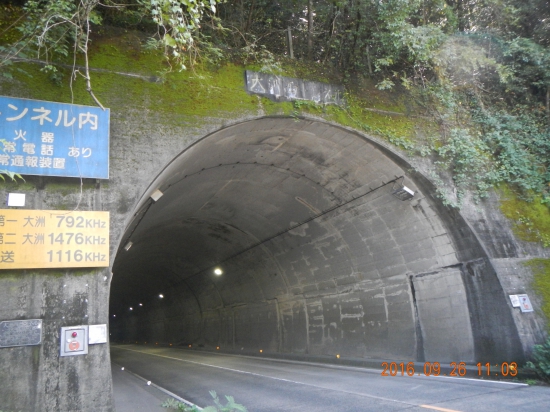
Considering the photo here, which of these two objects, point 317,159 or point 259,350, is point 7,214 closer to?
point 317,159

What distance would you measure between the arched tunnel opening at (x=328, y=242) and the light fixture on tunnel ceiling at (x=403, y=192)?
8cm

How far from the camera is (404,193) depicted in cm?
1000

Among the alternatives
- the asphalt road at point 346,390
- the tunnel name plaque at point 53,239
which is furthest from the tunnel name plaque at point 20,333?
the asphalt road at point 346,390

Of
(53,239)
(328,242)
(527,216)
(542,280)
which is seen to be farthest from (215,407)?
(527,216)

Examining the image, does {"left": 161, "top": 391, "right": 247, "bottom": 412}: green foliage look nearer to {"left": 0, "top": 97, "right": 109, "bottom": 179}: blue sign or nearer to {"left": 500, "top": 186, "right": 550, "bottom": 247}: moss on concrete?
{"left": 0, "top": 97, "right": 109, "bottom": 179}: blue sign

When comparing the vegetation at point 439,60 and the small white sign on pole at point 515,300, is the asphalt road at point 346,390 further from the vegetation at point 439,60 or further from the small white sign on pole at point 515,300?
the vegetation at point 439,60

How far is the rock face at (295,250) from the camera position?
6.11 metres

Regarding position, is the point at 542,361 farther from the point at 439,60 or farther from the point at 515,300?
the point at 439,60

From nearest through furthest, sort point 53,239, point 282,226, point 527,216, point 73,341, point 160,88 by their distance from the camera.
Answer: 1. point 73,341
2. point 53,239
3. point 160,88
4. point 527,216
5. point 282,226

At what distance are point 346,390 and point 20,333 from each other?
5771 millimetres
